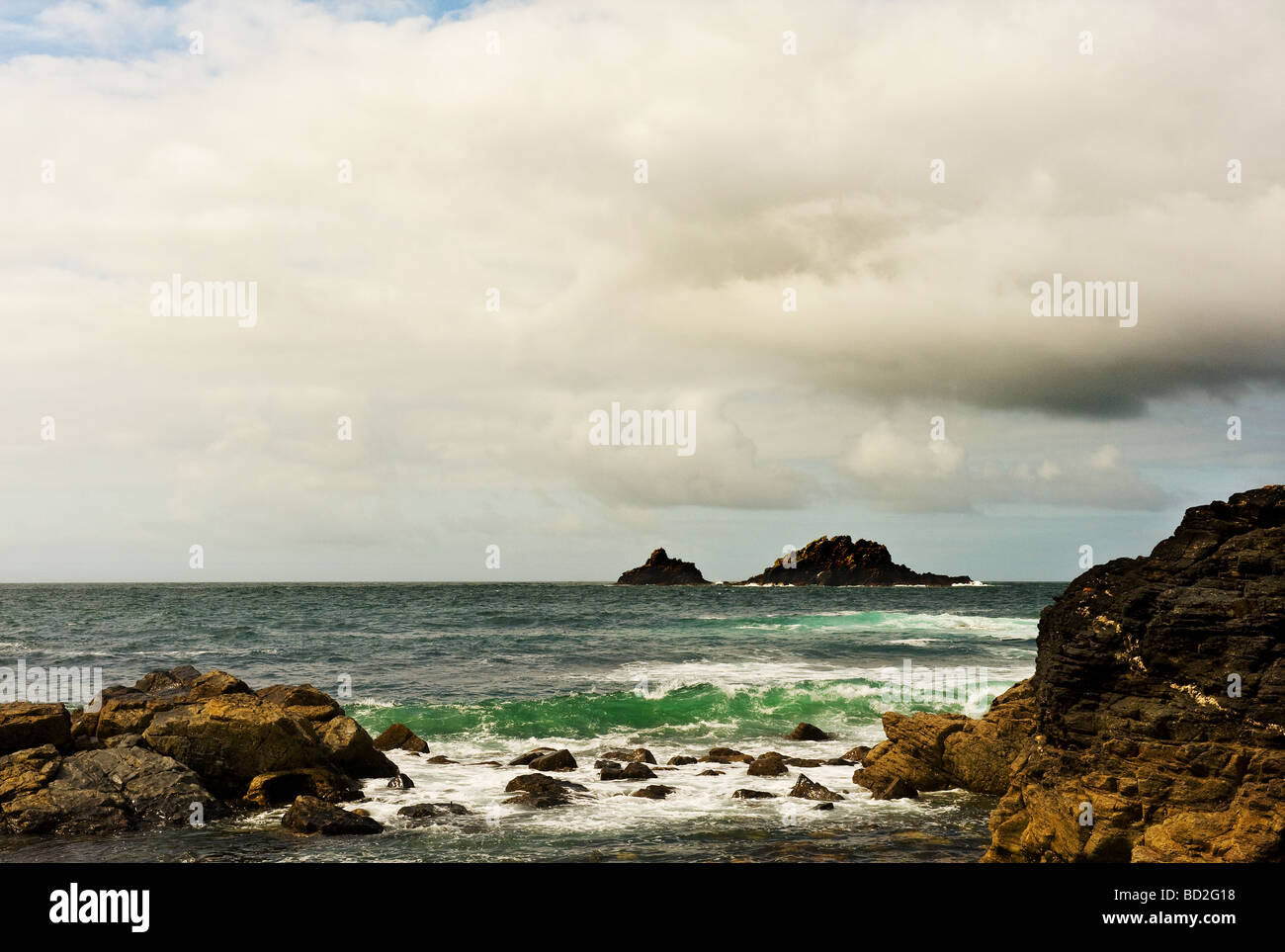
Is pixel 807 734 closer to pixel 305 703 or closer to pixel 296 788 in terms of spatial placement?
pixel 305 703

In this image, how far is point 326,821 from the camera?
14.1 m

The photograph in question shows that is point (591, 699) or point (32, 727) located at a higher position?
point (32, 727)

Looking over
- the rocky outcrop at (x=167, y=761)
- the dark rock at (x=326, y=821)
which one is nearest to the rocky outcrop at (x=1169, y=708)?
the dark rock at (x=326, y=821)

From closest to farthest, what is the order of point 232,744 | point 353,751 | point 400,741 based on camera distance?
point 232,744 → point 353,751 → point 400,741

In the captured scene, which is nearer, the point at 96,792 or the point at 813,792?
the point at 96,792

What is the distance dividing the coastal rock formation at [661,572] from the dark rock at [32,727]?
168 metres

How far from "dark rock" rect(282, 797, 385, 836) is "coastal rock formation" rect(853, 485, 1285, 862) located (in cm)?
1009

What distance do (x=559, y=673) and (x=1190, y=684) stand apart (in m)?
27.0

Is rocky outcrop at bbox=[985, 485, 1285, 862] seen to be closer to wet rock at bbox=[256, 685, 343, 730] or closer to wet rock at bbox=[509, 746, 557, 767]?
wet rock at bbox=[509, 746, 557, 767]

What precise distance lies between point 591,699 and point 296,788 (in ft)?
45.6

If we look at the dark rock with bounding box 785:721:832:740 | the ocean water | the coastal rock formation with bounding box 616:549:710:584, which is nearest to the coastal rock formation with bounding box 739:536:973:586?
the coastal rock formation with bounding box 616:549:710:584

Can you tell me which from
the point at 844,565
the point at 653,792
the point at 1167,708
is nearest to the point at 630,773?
the point at 653,792

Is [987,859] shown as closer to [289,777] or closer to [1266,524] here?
[1266,524]
